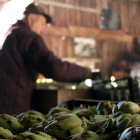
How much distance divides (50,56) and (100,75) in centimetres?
57

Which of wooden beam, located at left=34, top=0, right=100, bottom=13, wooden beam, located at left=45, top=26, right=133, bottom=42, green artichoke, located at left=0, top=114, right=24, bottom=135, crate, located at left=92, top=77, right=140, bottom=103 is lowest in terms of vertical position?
green artichoke, located at left=0, top=114, right=24, bottom=135

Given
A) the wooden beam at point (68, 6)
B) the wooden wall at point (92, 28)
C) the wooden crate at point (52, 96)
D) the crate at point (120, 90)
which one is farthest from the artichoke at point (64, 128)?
the wooden beam at point (68, 6)

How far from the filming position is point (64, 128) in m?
0.40

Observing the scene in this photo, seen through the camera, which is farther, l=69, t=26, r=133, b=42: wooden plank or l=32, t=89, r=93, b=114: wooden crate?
l=69, t=26, r=133, b=42: wooden plank

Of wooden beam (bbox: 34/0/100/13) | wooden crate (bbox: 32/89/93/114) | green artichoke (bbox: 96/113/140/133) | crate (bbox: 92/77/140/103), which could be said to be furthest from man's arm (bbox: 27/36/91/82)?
wooden beam (bbox: 34/0/100/13)

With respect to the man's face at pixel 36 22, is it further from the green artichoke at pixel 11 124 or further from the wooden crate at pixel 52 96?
the green artichoke at pixel 11 124

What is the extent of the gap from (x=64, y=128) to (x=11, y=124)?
0.15 metres

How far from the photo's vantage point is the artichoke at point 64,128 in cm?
39

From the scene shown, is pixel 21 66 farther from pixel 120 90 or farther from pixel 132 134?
pixel 132 134

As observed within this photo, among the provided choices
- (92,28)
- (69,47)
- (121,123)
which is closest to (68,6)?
(92,28)

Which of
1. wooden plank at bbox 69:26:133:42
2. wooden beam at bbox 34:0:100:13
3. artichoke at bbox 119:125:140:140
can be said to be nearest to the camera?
artichoke at bbox 119:125:140:140

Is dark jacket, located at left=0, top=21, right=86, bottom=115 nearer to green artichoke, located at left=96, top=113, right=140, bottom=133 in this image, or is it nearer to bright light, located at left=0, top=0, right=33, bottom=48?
bright light, located at left=0, top=0, right=33, bottom=48

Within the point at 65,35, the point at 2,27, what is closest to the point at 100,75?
the point at 2,27

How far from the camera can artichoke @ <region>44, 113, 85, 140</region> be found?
15.5 inches
